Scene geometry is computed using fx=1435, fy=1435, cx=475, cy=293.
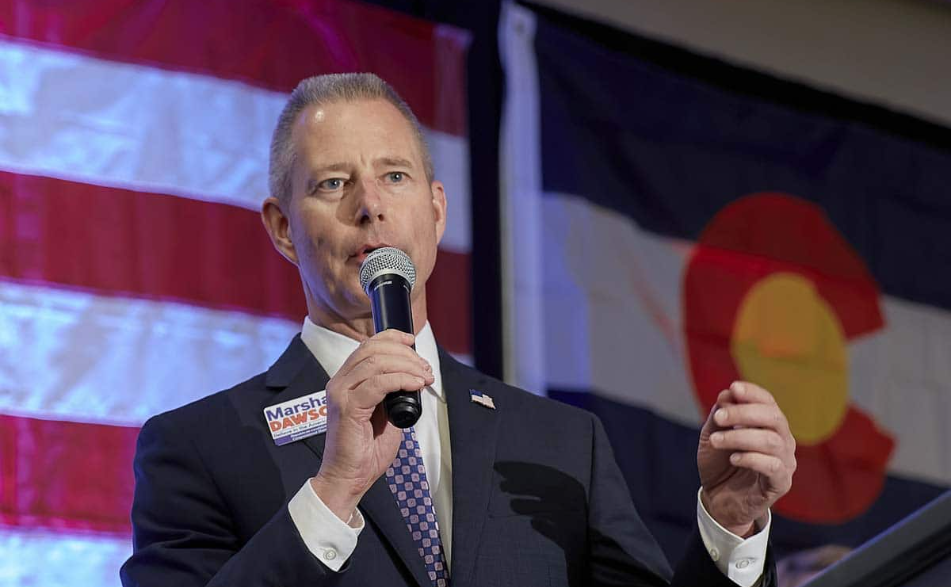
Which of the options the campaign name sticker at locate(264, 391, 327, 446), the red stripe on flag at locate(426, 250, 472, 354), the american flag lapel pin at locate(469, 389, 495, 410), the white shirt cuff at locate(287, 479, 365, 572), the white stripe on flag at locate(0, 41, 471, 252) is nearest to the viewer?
the white shirt cuff at locate(287, 479, 365, 572)

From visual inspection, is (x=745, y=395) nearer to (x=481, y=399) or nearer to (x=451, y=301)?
(x=481, y=399)

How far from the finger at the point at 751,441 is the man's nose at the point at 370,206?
60 cm

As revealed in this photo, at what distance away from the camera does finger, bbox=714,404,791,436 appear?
1.71 meters

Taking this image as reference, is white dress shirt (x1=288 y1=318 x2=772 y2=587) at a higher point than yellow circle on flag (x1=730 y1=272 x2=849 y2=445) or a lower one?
higher

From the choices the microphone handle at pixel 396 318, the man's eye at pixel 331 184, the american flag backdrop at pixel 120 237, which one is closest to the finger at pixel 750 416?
the microphone handle at pixel 396 318

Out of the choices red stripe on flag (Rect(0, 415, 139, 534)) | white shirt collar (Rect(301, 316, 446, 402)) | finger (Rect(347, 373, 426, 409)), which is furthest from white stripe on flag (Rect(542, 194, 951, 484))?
finger (Rect(347, 373, 426, 409))

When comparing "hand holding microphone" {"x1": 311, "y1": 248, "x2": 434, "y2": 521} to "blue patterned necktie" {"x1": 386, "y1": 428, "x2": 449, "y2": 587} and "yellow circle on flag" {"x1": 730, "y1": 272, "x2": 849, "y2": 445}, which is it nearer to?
"blue patterned necktie" {"x1": 386, "y1": 428, "x2": 449, "y2": 587}

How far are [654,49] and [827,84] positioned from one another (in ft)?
2.51

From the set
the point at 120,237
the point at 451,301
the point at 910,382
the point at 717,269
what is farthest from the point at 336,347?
the point at 910,382

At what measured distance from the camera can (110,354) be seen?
3.18 metres

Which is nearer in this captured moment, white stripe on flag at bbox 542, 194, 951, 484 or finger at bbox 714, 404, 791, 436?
finger at bbox 714, 404, 791, 436

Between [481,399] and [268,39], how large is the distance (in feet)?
5.87

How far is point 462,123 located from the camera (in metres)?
3.93

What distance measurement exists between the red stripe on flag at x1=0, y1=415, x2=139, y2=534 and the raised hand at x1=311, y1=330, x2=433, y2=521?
151cm
